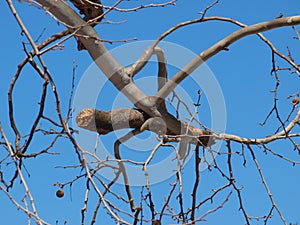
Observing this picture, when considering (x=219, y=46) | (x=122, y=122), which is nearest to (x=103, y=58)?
(x=122, y=122)

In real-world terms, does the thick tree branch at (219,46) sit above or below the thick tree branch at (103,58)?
below

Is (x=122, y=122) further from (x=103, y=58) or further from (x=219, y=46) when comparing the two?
(x=219, y=46)

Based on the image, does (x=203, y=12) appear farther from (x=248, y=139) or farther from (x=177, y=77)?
(x=248, y=139)

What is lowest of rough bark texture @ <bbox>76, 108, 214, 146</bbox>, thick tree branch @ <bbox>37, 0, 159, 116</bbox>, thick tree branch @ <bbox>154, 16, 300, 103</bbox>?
rough bark texture @ <bbox>76, 108, 214, 146</bbox>

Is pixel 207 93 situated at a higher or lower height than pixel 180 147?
higher

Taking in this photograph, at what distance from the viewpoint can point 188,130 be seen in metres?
2.30

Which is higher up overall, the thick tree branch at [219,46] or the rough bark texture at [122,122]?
the thick tree branch at [219,46]

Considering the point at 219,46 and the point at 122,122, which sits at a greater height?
the point at 219,46

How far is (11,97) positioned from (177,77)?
2.30 ft

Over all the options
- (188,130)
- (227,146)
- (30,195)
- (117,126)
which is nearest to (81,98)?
(117,126)

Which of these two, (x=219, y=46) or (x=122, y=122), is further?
(x=122, y=122)

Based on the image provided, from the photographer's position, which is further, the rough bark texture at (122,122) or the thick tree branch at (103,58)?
the rough bark texture at (122,122)

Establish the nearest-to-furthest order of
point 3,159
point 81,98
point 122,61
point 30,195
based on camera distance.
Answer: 1. point 30,195
2. point 3,159
3. point 81,98
4. point 122,61

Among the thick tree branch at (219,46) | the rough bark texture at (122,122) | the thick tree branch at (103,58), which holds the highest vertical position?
the thick tree branch at (103,58)
